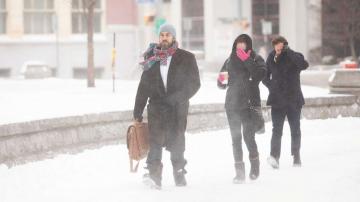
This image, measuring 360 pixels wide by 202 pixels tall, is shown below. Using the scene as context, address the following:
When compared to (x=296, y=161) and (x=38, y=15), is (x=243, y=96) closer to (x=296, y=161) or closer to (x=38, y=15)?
(x=296, y=161)

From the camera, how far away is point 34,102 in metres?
14.8

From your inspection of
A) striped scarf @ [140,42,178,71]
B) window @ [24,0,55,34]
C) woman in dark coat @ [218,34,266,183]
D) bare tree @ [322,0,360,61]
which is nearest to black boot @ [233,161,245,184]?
woman in dark coat @ [218,34,266,183]

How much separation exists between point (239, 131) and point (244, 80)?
0.56 meters

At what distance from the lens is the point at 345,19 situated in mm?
43000

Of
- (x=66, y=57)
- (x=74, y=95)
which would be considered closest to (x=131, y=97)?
(x=74, y=95)

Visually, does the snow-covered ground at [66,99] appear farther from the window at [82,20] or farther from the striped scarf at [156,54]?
the window at [82,20]

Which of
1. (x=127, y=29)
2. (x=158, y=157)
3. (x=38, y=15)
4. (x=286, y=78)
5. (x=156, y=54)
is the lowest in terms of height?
(x=158, y=157)

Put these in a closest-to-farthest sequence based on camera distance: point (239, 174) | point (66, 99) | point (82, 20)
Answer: point (239, 174), point (66, 99), point (82, 20)

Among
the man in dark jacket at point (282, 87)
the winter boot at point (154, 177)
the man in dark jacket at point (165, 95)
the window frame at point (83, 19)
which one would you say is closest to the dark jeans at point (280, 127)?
the man in dark jacket at point (282, 87)

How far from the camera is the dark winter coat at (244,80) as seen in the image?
33.4ft

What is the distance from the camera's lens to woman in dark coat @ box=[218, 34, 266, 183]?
400 inches

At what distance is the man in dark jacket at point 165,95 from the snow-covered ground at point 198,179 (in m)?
0.34

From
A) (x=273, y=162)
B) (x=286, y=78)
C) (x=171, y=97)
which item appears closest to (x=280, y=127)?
(x=273, y=162)

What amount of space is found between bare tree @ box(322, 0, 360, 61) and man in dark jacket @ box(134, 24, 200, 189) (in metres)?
33.5
